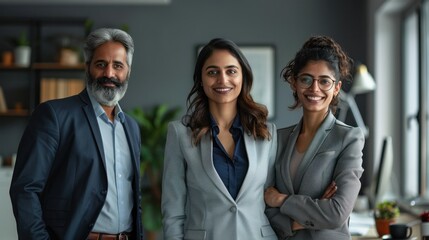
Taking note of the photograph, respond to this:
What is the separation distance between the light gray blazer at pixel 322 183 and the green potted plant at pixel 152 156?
3.98 m

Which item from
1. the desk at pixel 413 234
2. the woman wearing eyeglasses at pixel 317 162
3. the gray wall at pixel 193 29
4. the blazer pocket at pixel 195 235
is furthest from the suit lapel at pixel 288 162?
the gray wall at pixel 193 29

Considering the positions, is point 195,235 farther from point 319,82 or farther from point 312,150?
point 319,82

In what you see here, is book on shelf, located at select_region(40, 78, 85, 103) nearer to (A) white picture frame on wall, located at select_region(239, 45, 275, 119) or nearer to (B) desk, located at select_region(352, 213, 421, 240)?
(A) white picture frame on wall, located at select_region(239, 45, 275, 119)

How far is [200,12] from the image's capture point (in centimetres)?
668

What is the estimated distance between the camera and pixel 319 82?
96.3 inches

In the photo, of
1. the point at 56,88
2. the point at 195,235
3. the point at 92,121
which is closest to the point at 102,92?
the point at 92,121

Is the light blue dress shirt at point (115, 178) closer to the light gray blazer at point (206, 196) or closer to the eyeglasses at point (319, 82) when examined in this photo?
the light gray blazer at point (206, 196)

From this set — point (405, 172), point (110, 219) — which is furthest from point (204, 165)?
point (405, 172)

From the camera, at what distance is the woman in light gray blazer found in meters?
2.33

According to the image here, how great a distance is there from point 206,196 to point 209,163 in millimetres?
119

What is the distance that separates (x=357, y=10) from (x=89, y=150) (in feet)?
15.2

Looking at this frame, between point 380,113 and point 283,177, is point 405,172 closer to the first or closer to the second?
point 380,113

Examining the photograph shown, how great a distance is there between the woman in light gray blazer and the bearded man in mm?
296

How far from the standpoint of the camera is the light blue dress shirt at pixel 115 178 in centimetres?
257
